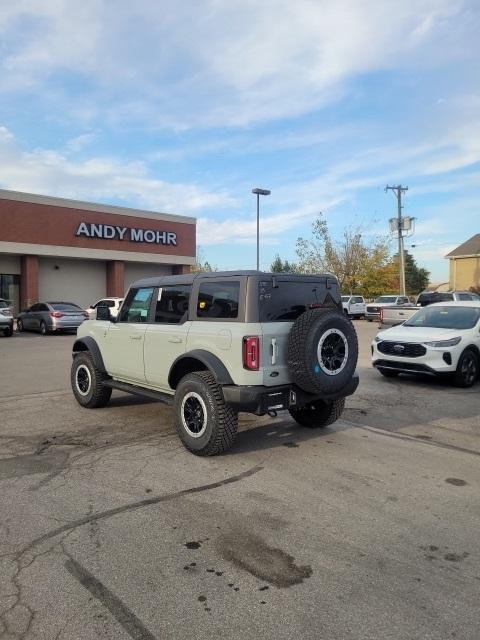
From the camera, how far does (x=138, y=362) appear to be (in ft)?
21.9

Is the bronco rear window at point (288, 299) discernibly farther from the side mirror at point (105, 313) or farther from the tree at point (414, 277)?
the tree at point (414, 277)

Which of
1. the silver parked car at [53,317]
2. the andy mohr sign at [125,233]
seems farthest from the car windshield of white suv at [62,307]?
the andy mohr sign at [125,233]

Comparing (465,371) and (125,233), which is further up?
(125,233)

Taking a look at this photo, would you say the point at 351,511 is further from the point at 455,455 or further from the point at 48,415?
the point at 48,415

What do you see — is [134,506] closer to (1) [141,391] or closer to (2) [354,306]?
(1) [141,391]

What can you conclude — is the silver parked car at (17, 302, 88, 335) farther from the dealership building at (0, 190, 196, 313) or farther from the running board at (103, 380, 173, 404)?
the running board at (103, 380, 173, 404)

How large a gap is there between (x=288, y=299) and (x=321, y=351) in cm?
65

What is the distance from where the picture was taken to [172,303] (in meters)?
6.31

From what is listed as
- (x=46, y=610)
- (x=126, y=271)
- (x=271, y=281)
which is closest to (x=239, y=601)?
(x=46, y=610)

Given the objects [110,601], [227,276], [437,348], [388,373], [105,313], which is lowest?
[110,601]

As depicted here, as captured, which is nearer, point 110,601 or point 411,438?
point 110,601

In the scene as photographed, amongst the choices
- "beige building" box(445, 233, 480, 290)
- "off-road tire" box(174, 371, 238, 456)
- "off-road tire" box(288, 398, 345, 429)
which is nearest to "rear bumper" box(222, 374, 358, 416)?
"off-road tire" box(174, 371, 238, 456)

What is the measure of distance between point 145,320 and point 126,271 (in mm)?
30670

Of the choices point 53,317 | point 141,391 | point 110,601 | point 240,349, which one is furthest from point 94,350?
point 53,317
